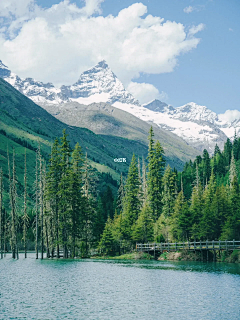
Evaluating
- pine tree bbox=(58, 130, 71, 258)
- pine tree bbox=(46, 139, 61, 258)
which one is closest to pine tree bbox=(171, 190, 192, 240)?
pine tree bbox=(58, 130, 71, 258)

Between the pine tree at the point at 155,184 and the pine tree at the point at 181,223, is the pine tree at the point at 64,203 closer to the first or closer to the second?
the pine tree at the point at 155,184

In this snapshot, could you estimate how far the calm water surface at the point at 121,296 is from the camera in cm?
2650

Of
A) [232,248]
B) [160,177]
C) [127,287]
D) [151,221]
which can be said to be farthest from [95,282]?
[160,177]

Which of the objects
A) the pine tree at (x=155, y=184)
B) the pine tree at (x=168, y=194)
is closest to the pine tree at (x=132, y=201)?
the pine tree at (x=155, y=184)

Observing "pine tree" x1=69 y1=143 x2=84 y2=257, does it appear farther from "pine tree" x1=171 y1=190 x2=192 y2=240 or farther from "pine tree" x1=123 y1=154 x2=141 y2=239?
"pine tree" x1=171 y1=190 x2=192 y2=240

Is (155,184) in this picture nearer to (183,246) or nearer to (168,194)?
(168,194)

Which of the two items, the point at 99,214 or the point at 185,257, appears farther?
the point at 99,214

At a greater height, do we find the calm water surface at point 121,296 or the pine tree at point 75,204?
the pine tree at point 75,204

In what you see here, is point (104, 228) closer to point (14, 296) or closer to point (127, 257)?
point (127, 257)

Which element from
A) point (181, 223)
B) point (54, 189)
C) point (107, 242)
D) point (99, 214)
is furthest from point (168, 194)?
point (54, 189)

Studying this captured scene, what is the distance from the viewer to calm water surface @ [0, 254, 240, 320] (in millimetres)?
26500

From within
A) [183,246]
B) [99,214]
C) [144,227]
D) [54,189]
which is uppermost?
[54,189]

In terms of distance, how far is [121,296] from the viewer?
32875 mm

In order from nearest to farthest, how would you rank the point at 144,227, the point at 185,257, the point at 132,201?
the point at 185,257 < the point at 144,227 < the point at 132,201
